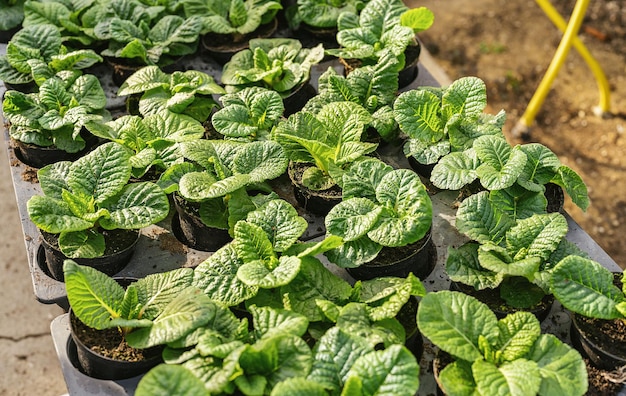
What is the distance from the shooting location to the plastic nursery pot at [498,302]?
1604 millimetres

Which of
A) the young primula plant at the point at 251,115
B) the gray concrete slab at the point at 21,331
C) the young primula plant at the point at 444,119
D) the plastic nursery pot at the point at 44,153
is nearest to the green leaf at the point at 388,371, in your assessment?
the young primula plant at the point at 444,119

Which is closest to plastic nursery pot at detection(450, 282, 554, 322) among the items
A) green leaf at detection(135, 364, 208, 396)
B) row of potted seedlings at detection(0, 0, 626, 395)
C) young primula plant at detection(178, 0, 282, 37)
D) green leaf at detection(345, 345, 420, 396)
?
row of potted seedlings at detection(0, 0, 626, 395)

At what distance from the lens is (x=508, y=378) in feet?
4.51

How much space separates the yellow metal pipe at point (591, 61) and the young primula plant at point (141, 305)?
2.30 meters

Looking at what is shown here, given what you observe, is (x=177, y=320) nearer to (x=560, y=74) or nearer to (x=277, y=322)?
(x=277, y=322)

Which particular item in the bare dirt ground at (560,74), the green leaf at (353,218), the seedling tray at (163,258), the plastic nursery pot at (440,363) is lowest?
the bare dirt ground at (560,74)

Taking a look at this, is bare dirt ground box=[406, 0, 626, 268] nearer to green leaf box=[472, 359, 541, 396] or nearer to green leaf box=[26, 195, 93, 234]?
green leaf box=[472, 359, 541, 396]

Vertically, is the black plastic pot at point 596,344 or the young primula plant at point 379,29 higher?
the young primula plant at point 379,29

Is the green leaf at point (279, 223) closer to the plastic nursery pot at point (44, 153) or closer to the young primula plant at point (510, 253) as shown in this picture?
the young primula plant at point (510, 253)

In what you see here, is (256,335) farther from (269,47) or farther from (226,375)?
(269,47)

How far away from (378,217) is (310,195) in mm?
281

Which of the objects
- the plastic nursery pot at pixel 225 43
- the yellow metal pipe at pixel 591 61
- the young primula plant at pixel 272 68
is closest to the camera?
the young primula plant at pixel 272 68

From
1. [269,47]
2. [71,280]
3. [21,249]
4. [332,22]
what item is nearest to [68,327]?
[71,280]

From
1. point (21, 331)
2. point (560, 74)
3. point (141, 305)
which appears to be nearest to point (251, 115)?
point (141, 305)
